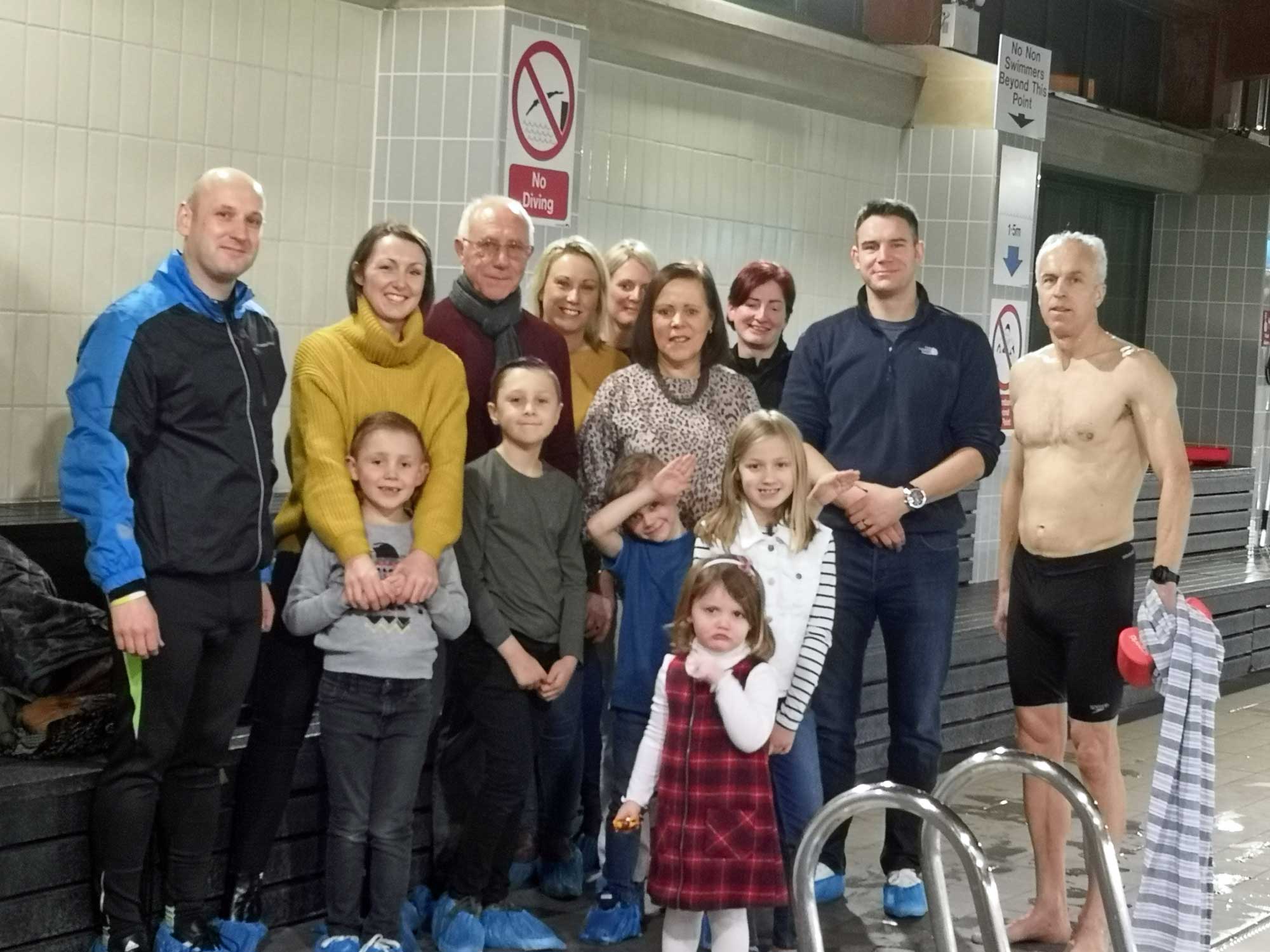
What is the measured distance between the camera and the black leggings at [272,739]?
429cm

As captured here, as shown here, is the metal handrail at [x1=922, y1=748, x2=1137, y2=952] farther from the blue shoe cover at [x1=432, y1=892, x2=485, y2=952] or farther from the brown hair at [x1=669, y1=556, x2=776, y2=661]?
the blue shoe cover at [x1=432, y1=892, x2=485, y2=952]

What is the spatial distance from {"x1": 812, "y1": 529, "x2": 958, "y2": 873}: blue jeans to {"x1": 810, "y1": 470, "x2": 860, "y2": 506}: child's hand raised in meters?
0.28

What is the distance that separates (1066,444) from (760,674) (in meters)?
1.16

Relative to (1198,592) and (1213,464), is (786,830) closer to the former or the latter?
(1198,592)

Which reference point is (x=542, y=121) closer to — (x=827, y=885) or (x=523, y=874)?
(x=523, y=874)

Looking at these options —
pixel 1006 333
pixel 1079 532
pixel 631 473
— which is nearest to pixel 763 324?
pixel 631 473

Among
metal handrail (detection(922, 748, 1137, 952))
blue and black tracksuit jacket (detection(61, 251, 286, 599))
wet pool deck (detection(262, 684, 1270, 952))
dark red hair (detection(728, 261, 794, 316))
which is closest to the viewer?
metal handrail (detection(922, 748, 1137, 952))

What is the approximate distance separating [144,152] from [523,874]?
2.82 metres

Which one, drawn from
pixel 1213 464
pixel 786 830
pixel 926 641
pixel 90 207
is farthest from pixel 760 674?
pixel 1213 464

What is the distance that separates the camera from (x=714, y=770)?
13.5 feet

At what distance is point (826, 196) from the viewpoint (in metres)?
9.74

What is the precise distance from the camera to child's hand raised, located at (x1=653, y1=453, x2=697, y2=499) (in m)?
4.50

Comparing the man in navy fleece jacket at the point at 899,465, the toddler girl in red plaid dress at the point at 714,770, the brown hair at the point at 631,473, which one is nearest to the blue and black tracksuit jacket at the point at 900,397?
the man in navy fleece jacket at the point at 899,465

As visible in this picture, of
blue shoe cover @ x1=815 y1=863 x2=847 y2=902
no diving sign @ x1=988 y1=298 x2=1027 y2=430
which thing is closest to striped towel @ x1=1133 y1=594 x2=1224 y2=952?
blue shoe cover @ x1=815 y1=863 x2=847 y2=902
